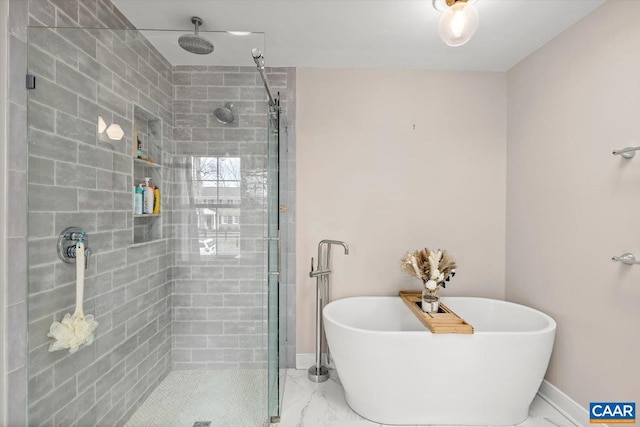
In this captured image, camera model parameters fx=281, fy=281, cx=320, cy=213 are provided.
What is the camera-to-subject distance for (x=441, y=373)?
1.66 metres

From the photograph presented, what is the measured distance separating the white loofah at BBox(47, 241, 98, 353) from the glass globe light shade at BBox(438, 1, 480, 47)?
2.01 metres

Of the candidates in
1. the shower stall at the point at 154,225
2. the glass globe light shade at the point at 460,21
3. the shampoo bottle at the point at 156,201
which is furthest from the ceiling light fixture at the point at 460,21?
the shampoo bottle at the point at 156,201

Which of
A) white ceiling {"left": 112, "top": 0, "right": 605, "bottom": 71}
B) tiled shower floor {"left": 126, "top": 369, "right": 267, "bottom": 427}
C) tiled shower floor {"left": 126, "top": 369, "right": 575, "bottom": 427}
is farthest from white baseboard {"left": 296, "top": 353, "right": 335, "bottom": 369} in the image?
white ceiling {"left": 112, "top": 0, "right": 605, "bottom": 71}

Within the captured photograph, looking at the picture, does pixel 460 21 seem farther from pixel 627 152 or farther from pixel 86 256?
pixel 86 256

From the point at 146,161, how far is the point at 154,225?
36cm

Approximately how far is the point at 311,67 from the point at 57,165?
6.27 ft

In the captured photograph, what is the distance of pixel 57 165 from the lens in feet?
4.21

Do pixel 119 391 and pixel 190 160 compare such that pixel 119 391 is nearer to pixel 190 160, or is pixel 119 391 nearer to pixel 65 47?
pixel 190 160

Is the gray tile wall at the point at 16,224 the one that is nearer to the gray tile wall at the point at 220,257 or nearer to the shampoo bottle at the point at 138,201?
the shampoo bottle at the point at 138,201

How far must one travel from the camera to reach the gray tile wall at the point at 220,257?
1534 mm

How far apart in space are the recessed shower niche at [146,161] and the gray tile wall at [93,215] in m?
0.03

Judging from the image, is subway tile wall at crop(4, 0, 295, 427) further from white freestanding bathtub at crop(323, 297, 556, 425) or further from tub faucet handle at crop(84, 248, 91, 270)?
white freestanding bathtub at crop(323, 297, 556, 425)

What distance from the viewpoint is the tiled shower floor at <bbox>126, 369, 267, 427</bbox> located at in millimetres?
1576

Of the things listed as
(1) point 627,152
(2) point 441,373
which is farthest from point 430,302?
(1) point 627,152
